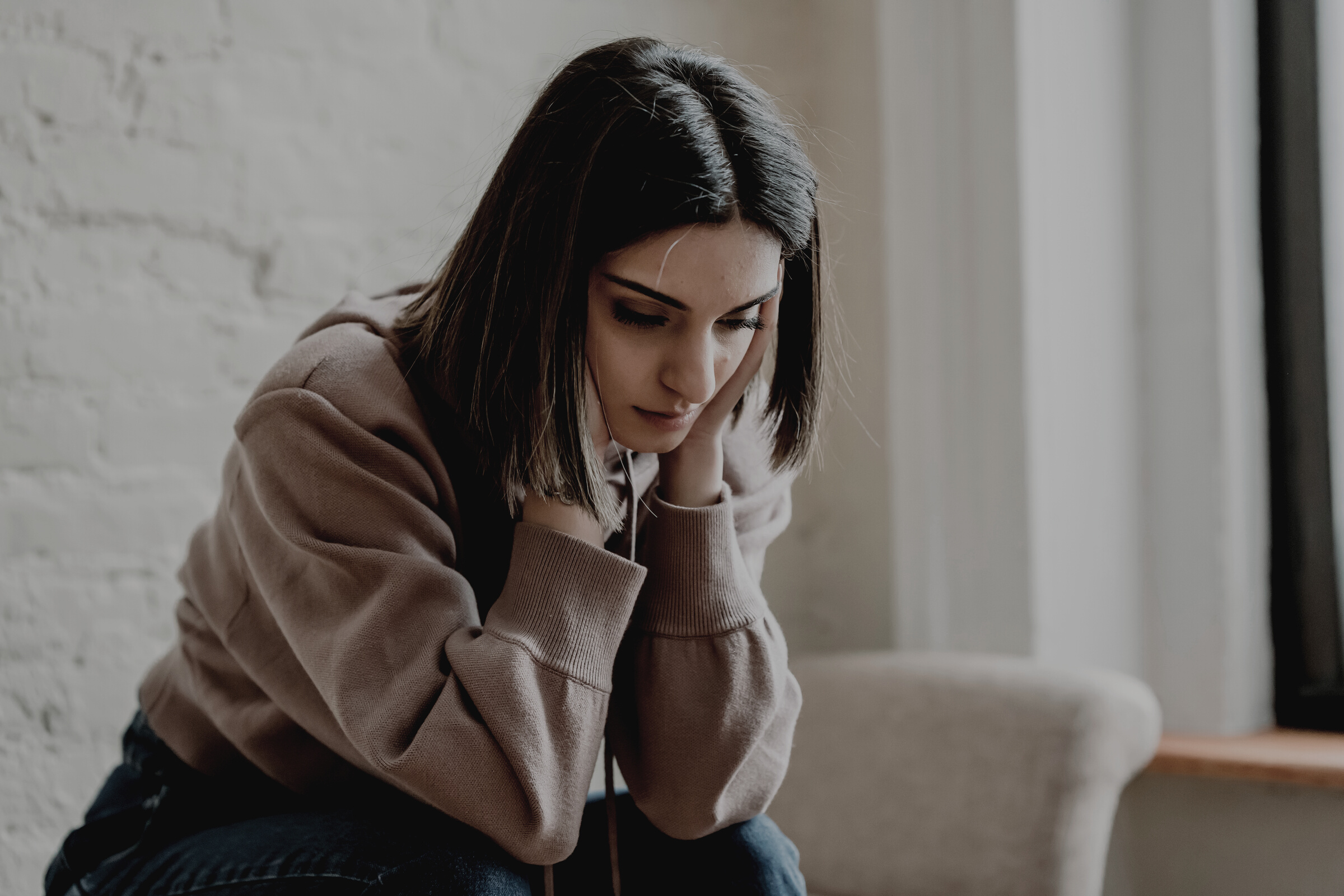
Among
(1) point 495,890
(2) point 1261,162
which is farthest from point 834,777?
(2) point 1261,162

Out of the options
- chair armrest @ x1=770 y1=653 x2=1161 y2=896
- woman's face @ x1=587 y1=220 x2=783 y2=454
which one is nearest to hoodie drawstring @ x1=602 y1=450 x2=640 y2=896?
woman's face @ x1=587 y1=220 x2=783 y2=454

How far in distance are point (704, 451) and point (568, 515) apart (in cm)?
13

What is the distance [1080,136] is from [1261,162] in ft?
0.78

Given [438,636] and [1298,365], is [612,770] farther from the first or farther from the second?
[1298,365]

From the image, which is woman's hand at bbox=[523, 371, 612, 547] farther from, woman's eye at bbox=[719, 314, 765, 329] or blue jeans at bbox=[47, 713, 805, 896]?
blue jeans at bbox=[47, 713, 805, 896]

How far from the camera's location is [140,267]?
117 cm

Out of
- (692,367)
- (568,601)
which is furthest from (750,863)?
(692,367)

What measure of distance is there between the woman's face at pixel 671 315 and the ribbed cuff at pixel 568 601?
10cm

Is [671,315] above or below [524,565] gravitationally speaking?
above

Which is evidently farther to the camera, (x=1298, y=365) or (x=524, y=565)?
(x=1298, y=365)

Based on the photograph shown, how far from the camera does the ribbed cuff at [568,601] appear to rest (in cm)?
84

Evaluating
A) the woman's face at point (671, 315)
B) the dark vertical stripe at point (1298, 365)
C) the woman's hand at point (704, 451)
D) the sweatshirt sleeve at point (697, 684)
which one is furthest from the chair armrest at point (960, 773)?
the woman's face at point (671, 315)

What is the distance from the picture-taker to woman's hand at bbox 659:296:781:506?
94cm

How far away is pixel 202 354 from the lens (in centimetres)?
121
